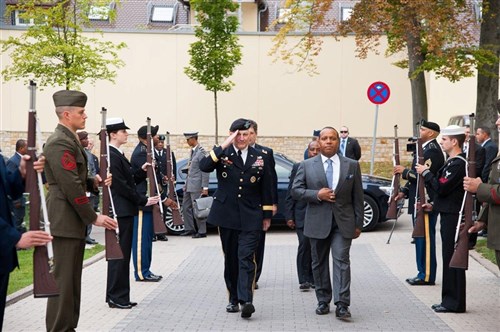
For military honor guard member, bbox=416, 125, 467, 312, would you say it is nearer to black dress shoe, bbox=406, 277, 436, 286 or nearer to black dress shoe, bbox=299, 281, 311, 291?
black dress shoe, bbox=406, 277, 436, 286

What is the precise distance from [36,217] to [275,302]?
482cm

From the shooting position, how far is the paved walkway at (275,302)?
9.05 metres

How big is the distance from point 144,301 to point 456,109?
26.9 meters

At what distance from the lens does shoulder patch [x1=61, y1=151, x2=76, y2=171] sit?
7.25 meters

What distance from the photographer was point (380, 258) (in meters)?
14.6

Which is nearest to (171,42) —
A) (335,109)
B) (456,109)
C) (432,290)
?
(335,109)

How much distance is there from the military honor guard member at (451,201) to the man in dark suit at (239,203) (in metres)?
1.82

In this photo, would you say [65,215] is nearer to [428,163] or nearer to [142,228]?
[142,228]

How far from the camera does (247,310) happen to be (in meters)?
9.35

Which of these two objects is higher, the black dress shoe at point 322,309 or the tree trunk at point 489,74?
the tree trunk at point 489,74

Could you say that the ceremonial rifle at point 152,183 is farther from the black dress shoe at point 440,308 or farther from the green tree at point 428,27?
the green tree at point 428,27

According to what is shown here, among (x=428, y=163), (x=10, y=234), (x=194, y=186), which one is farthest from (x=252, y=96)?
(x=10, y=234)

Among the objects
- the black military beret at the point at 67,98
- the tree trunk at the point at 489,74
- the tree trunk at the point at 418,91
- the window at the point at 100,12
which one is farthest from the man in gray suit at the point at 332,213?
the window at the point at 100,12

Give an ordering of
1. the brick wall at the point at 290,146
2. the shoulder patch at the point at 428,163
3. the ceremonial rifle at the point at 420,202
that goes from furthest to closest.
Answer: the brick wall at the point at 290,146
the shoulder patch at the point at 428,163
the ceremonial rifle at the point at 420,202
